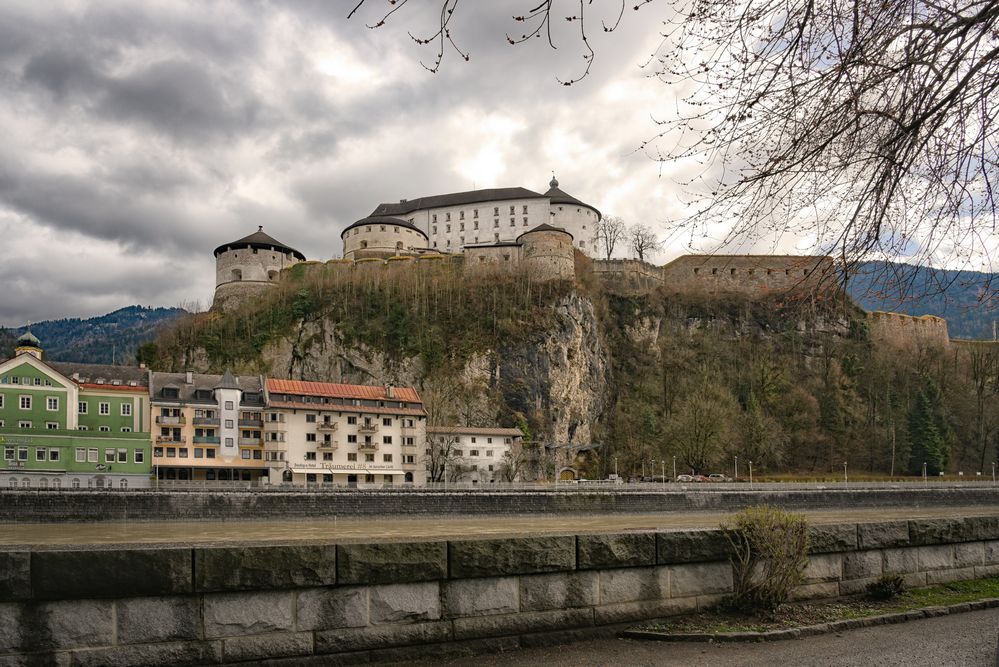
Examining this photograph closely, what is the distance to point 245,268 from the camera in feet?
318

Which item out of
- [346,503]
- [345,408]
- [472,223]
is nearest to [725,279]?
[472,223]

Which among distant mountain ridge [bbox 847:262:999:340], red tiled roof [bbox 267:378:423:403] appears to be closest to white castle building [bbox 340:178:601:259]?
red tiled roof [bbox 267:378:423:403]

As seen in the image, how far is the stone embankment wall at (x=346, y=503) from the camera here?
27.3 m

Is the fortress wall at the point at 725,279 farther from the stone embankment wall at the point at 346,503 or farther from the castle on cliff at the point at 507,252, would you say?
the stone embankment wall at the point at 346,503

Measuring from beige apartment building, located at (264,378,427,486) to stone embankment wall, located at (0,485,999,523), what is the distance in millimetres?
25207

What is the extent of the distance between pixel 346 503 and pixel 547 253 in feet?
204

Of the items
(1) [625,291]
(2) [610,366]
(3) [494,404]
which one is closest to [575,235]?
(1) [625,291]

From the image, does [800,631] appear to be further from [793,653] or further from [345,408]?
[345,408]

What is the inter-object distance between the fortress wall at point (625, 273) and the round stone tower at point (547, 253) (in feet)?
19.1

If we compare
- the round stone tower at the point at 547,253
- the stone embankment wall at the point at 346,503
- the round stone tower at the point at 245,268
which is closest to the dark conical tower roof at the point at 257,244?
the round stone tower at the point at 245,268

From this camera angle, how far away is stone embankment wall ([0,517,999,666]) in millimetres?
4777

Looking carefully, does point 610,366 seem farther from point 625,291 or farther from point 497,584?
point 497,584

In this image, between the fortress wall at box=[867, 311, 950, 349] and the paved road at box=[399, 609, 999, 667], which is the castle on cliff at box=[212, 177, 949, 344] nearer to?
the fortress wall at box=[867, 311, 950, 349]

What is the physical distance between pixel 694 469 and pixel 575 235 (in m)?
47.9
